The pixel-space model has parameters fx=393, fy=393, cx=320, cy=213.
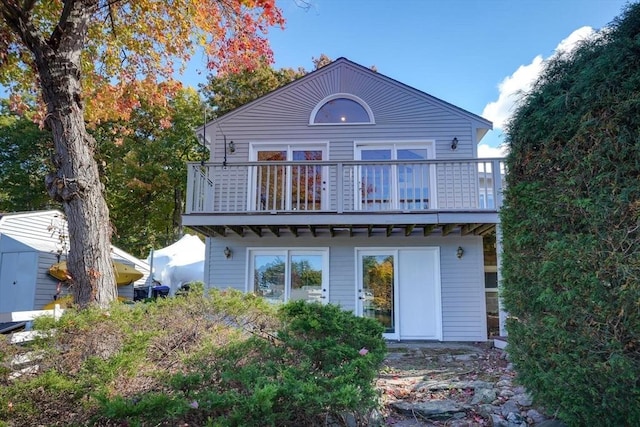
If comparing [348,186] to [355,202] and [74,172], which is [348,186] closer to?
[355,202]

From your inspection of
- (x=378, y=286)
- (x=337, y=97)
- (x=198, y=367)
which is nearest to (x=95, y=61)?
(x=337, y=97)

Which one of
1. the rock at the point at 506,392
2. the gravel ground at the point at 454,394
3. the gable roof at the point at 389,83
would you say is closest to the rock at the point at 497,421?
the gravel ground at the point at 454,394

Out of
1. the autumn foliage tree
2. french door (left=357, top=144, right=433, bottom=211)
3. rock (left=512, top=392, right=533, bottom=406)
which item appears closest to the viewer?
rock (left=512, top=392, right=533, bottom=406)

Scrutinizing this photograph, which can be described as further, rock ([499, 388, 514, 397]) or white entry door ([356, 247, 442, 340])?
white entry door ([356, 247, 442, 340])

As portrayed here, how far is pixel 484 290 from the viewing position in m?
8.09

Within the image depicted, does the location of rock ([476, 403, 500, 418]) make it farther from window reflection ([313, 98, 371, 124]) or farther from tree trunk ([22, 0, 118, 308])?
window reflection ([313, 98, 371, 124])

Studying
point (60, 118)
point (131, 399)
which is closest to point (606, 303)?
point (131, 399)

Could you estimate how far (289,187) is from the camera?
7707mm

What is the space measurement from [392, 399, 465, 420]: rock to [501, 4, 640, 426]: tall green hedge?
738mm

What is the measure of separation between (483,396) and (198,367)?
108 inches

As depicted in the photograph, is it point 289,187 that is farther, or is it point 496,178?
point 289,187

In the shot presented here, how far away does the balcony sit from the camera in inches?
287

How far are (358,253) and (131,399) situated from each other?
6.22 metres

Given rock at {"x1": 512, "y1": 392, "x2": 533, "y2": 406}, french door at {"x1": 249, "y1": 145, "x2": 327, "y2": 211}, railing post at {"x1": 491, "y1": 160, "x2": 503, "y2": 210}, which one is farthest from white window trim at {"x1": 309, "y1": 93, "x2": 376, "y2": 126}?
rock at {"x1": 512, "y1": 392, "x2": 533, "y2": 406}
